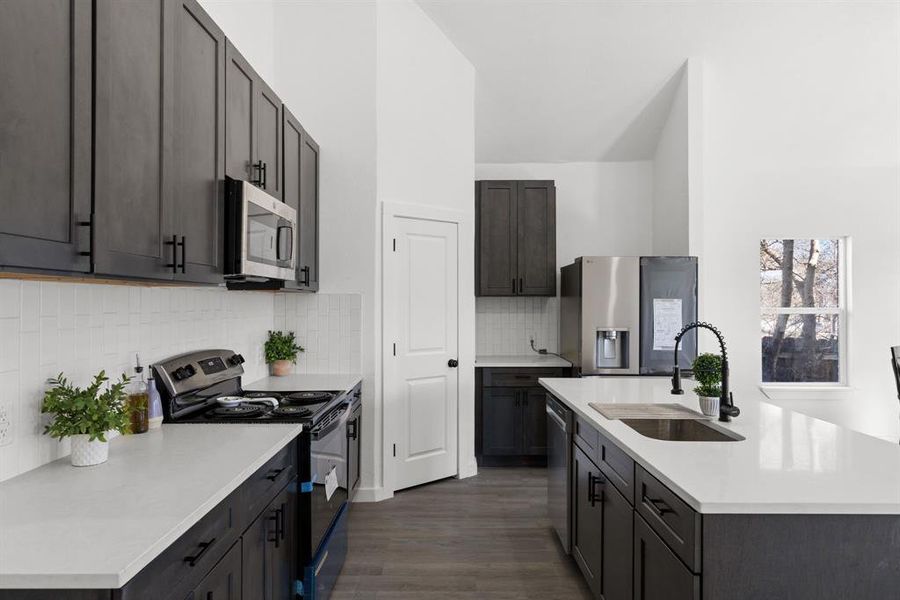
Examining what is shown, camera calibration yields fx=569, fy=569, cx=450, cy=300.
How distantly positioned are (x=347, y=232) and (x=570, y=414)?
2007 millimetres

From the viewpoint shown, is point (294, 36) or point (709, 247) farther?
point (709, 247)

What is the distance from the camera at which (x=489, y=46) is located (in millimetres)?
4469

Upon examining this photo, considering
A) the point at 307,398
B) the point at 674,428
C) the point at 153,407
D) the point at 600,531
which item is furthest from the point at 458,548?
the point at 153,407

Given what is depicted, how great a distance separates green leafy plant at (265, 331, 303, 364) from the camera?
12.4 ft

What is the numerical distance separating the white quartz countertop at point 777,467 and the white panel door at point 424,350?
73.7 inches

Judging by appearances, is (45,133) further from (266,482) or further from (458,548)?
(458,548)

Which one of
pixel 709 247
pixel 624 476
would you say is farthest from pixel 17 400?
pixel 709 247

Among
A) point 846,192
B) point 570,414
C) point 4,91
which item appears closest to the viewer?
point 4,91

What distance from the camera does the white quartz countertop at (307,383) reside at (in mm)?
3289

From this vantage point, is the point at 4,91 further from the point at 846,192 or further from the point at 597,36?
the point at 846,192

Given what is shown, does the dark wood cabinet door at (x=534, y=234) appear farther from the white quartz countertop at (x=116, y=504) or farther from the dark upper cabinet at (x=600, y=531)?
the white quartz countertop at (x=116, y=504)

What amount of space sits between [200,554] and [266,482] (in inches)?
21.3

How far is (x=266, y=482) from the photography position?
6.38 feet

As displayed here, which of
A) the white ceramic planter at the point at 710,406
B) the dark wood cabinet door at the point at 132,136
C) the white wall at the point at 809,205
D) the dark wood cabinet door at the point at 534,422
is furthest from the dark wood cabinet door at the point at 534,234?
the dark wood cabinet door at the point at 132,136
